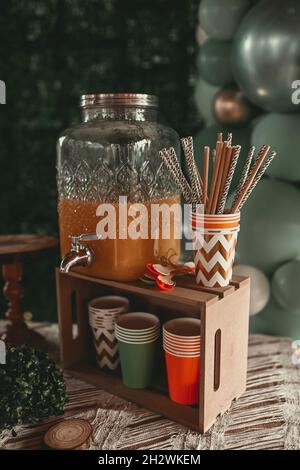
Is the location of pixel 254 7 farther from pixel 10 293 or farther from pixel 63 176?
pixel 10 293

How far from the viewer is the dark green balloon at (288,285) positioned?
144 centimetres

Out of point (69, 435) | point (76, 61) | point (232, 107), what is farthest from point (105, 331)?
point (76, 61)

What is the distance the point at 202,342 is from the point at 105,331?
0.35 m

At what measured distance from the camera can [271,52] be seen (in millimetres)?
1321

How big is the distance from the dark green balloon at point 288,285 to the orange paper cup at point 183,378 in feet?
1.63

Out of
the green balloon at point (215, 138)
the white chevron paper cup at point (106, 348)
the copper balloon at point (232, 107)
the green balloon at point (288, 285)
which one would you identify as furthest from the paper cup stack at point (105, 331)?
the copper balloon at point (232, 107)

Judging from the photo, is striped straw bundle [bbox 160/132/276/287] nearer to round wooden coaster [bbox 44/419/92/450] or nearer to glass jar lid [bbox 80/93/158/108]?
glass jar lid [bbox 80/93/158/108]

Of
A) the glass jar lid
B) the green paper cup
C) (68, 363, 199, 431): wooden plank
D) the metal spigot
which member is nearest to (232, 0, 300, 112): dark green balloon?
the glass jar lid

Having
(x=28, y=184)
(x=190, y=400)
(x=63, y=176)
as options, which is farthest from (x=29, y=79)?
(x=190, y=400)

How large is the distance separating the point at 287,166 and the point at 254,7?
50 centimetres

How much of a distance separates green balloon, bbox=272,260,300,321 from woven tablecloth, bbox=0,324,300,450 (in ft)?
0.75

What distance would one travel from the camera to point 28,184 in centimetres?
192

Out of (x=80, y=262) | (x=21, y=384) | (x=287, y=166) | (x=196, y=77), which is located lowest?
(x=21, y=384)
